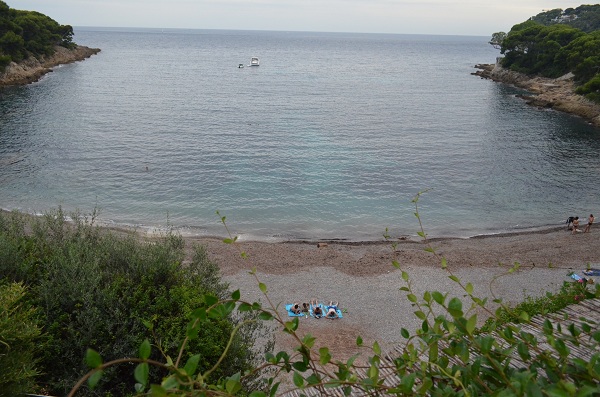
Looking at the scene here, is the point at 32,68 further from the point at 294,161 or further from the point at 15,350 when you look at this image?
the point at 15,350

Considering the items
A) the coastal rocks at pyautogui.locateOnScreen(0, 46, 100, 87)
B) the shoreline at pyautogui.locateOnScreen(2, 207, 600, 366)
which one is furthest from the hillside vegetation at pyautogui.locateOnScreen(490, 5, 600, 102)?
the coastal rocks at pyautogui.locateOnScreen(0, 46, 100, 87)

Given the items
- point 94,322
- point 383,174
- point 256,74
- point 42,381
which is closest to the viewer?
point 42,381

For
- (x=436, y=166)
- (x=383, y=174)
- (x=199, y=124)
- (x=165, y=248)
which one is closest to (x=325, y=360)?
(x=165, y=248)

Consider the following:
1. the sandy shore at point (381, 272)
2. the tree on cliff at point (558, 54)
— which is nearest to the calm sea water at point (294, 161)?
the sandy shore at point (381, 272)

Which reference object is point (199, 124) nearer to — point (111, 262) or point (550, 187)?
point (550, 187)

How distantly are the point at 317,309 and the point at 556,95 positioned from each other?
57.9 meters

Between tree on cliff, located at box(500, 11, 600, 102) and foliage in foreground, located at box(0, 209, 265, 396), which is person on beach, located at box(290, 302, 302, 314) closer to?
foliage in foreground, located at box(0, 209, 265, 396)

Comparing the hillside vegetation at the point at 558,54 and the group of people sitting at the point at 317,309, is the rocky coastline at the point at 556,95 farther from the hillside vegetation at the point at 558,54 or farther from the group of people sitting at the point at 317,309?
the group of people sitting at the point at 317,309

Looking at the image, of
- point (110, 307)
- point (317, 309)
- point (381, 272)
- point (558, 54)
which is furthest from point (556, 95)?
point (110, 307)

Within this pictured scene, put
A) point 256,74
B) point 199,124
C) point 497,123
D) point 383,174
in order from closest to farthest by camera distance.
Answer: point 383,174 < point 199,124 < point 497,123 < point 256,74

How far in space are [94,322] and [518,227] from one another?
980 inches

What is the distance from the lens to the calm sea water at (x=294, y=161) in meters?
28.2

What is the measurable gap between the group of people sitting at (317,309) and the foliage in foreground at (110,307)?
17.3 feet

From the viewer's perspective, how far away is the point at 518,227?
27.3 meters
